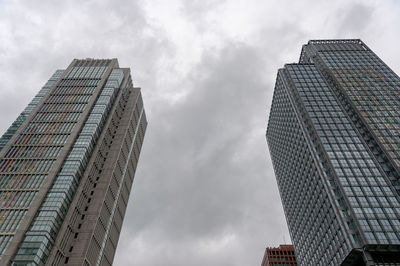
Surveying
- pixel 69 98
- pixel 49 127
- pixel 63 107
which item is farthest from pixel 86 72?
pixel 49 127

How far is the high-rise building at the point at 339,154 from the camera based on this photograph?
91.2 m

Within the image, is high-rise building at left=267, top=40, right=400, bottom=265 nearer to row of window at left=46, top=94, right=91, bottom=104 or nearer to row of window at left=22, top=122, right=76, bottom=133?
row of window at left=46, top=94, right=91, bottom=104

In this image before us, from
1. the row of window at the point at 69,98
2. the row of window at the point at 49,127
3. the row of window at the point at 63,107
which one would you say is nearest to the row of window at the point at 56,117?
the row of window at the point at 49,127

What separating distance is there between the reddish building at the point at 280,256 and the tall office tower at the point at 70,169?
95.1 metres

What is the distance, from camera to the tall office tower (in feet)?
267

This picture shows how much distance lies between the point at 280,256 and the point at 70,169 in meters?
136

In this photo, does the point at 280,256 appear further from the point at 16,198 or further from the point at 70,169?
the point at 16,198

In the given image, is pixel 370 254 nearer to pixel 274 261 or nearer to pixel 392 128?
pixel 392 128

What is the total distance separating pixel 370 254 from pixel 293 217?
2328 inches

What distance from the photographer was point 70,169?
96625mm

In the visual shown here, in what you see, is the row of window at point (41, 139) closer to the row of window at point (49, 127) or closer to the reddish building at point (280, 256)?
the row of window at point (49, 127)

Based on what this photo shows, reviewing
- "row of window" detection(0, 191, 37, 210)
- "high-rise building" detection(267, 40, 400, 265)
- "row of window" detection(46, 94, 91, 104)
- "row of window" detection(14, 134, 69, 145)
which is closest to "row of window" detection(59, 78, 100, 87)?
"row of window" detection(46, 94, 91, 104)

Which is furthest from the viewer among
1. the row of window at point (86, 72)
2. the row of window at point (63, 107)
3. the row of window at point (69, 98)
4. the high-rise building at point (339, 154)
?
the row of window at point (86, 72)

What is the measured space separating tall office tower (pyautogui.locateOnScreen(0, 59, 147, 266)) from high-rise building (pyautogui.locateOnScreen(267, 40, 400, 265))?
7375 cm
